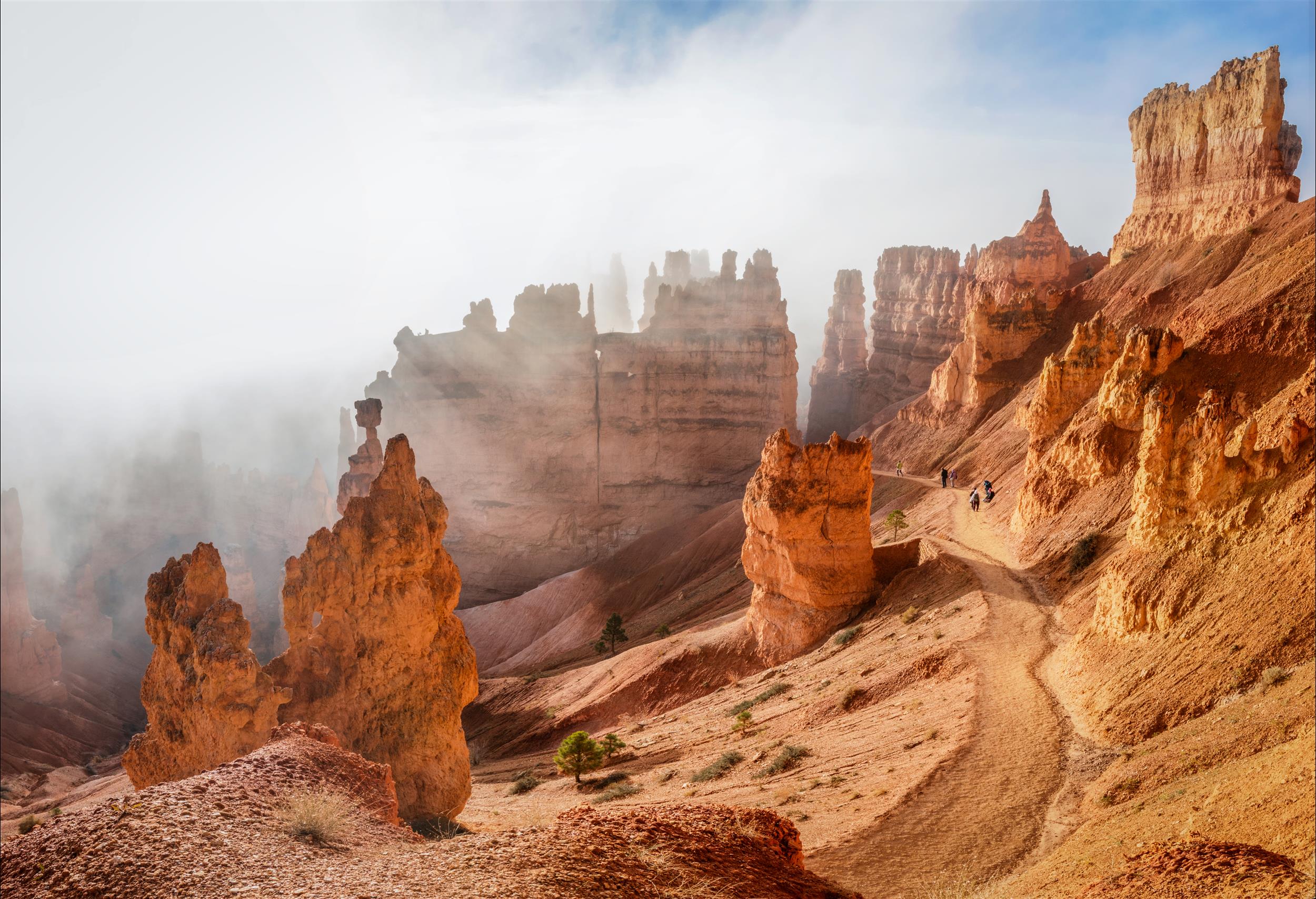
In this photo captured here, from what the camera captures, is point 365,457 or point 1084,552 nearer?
point 1084,552

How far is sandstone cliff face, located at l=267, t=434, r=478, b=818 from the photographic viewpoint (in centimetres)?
2152

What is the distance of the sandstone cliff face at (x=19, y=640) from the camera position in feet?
168

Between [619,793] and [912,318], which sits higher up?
[912,318]

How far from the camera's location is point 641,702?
31031 mm

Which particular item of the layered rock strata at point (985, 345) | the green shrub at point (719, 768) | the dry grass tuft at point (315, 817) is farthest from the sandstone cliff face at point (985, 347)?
the dry grass tuft at point (315, 817)

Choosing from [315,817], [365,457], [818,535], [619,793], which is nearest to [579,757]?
[619,793]

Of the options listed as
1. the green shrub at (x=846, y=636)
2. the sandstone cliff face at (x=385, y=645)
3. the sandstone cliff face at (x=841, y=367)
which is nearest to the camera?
the sandstone cliff face at (x=385, y=645)

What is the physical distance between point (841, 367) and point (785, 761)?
→ 77578 mm

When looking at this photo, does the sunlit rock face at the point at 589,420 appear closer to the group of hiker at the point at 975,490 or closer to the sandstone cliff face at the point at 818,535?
the group of hiker at the point at 975,490

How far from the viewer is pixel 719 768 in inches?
772

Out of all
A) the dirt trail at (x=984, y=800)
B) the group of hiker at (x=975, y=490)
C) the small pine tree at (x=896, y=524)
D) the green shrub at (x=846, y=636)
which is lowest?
the green shrub at (x=846, y=636)

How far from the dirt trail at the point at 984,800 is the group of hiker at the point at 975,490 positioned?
16301 millimetres

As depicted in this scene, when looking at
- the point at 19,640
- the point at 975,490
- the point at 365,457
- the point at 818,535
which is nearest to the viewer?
the point at 818,535

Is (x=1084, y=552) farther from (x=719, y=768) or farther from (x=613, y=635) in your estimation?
(x=613, y=635)
